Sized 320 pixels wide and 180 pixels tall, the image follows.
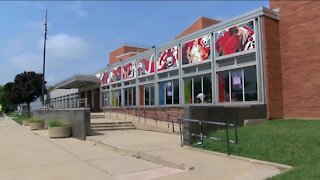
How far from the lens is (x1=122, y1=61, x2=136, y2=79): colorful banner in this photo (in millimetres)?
33125

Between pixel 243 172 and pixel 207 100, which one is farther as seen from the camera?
pixel 207 100

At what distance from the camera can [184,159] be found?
11.4 metres

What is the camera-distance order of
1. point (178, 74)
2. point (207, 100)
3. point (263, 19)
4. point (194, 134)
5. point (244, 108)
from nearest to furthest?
1. point (194, 134)
2. point (244, 108)
3. point (263, 19)
4. point (207, 100)
5. point (178, 74)

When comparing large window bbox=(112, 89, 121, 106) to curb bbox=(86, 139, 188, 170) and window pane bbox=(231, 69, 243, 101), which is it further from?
curb bbox=(86, 139, 188, 170)

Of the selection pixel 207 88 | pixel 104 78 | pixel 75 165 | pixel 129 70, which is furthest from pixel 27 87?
pixel 75 165

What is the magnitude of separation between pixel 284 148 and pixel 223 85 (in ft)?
34.6

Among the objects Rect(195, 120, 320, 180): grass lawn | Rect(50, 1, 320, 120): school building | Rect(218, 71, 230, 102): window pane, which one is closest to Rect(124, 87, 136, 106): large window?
Rect(50, 1, 320, 120): school building

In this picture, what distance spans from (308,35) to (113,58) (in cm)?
4033

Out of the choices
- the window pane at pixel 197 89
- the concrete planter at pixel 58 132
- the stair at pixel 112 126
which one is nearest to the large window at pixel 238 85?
the window pane at pixel 197 89

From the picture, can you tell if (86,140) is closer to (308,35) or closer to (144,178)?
(144,178)

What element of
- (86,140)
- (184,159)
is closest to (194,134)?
(184,159)

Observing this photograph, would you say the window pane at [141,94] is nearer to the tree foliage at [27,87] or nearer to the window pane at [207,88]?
the window pane at [207,88]

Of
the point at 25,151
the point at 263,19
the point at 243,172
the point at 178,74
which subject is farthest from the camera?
the point at 178,74

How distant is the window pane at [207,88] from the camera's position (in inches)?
890
